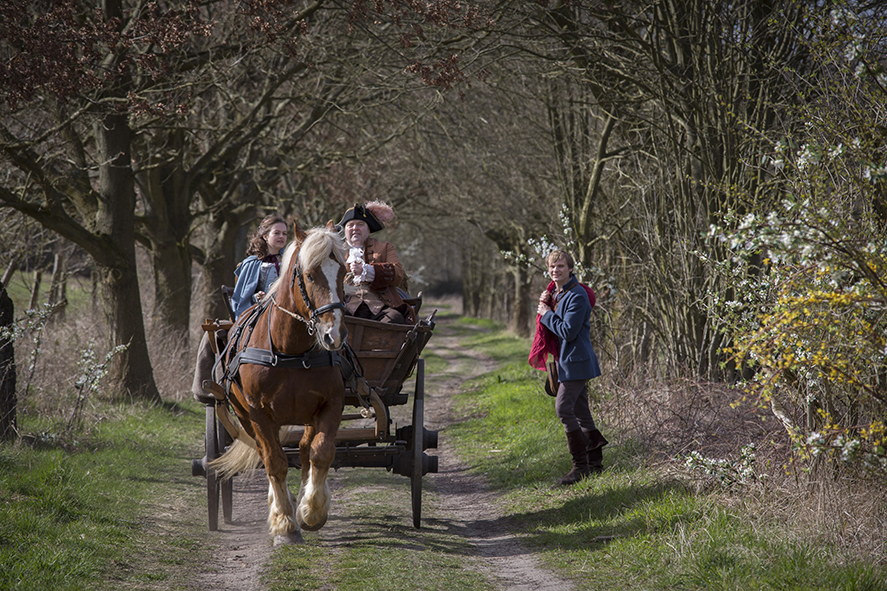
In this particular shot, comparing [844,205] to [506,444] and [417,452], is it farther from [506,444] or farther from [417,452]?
[506,444]

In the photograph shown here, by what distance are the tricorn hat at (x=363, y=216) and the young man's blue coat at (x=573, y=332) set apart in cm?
165

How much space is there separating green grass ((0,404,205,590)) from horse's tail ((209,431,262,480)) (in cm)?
53

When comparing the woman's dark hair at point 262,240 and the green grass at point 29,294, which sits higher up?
the woman's dark hair at point 262,240

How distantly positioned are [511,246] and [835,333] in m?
18.7

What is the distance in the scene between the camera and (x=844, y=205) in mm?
4539

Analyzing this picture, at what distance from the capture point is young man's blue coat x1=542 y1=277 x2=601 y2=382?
20.9 ft

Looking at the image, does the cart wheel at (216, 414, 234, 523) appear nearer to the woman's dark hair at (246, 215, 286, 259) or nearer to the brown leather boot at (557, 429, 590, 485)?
the woman's dark hair at (246, 215, 286, 259)

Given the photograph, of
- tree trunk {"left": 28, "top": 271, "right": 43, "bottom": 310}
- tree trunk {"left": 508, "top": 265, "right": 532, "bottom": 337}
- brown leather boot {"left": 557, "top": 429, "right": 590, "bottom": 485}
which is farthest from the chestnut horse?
tree trunk {"left": 508, "top": 265, "right": 532, "bottom": 337}

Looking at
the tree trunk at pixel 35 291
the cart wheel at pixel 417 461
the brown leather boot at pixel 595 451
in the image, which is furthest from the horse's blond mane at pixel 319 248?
the tree trunk at pixel 35 291

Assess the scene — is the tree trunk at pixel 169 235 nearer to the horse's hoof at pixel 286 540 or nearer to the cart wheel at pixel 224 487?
the cart wheel at pixel 224 487

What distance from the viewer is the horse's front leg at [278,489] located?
5266 millimetres

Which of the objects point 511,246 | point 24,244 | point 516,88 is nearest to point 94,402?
point 24,244

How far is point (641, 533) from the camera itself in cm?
512

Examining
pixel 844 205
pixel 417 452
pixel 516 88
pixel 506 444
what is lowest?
pixel 506 444
